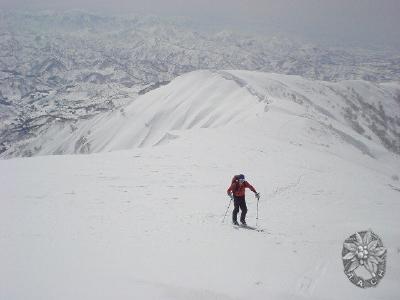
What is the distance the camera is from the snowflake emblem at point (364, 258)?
10.0m

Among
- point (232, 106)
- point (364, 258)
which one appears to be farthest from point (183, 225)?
point (232, 106)

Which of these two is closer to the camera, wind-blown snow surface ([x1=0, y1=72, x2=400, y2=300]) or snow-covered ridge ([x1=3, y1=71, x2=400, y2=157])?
wind-blown snow surface ([x1=0, y1=72, x2=400, y2=300])

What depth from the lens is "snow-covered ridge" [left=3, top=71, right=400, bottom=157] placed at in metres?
84.8

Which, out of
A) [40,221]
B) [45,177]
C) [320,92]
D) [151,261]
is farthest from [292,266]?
[320,92]

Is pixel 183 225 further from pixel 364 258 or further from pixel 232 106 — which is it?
pixel 232 106

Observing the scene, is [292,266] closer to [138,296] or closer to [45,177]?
[138,296]

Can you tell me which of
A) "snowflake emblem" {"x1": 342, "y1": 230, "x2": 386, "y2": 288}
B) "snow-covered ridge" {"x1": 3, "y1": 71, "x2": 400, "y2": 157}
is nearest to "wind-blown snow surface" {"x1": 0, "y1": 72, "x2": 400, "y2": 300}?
"snowflake emblem" {"x1": 342, "y1": 230, "x2": 386, "y2": 288}

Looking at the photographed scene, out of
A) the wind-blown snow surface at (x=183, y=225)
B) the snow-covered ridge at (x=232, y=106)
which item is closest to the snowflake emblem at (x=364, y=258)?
the wind-blown snow surface at (x=183, y=225)

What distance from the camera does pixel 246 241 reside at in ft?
41.0

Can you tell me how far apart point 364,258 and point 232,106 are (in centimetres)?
7493

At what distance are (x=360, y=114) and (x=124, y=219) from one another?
9559 cm

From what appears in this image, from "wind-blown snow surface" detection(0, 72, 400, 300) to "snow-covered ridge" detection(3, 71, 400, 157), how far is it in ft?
144

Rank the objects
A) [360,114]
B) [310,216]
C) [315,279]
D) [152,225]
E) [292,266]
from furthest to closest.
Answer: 1. [360,114]
2. [310,216]
3. [152,225]
4. [292,266]
5. [315,279]

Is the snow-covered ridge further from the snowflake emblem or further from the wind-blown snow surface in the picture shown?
the snowflake emblem
